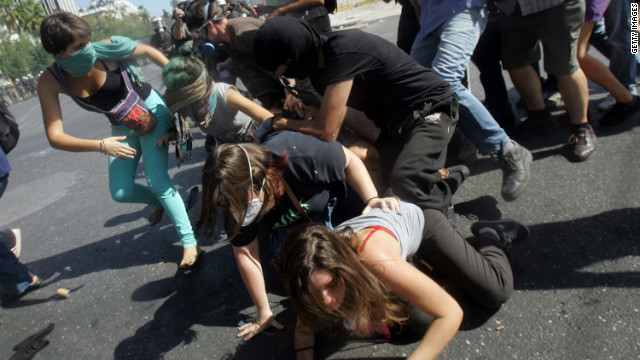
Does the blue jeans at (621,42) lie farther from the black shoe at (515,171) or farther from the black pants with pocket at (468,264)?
the black pants with pocket at (468,264)

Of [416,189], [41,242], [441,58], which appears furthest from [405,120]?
[41,242]

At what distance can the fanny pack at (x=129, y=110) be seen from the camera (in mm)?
2540

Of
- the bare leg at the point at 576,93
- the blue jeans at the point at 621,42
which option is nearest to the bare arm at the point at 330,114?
the bare leg at the point at 576,93

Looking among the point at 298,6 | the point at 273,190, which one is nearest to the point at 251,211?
the point at 273,190

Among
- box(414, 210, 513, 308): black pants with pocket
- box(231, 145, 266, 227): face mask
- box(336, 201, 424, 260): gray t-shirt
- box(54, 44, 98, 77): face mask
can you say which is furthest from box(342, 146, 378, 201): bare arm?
box(54, 44, 98, 77): face mask

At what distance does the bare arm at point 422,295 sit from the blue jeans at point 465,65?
4.38 feet

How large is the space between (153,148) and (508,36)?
8.49 feet

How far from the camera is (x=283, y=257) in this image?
5.00 feet

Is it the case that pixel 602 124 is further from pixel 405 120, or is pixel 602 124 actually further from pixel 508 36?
pixel 405 120

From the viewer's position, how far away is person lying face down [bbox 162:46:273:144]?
2490 millimetres

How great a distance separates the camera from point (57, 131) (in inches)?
102

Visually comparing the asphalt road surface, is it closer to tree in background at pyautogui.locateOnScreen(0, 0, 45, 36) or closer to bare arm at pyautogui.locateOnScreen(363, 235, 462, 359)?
bare arm at pyautogui.locateOnScreen(363, 235, 462, 359)

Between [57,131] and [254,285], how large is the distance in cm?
165

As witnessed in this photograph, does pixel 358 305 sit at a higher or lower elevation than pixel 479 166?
higher
